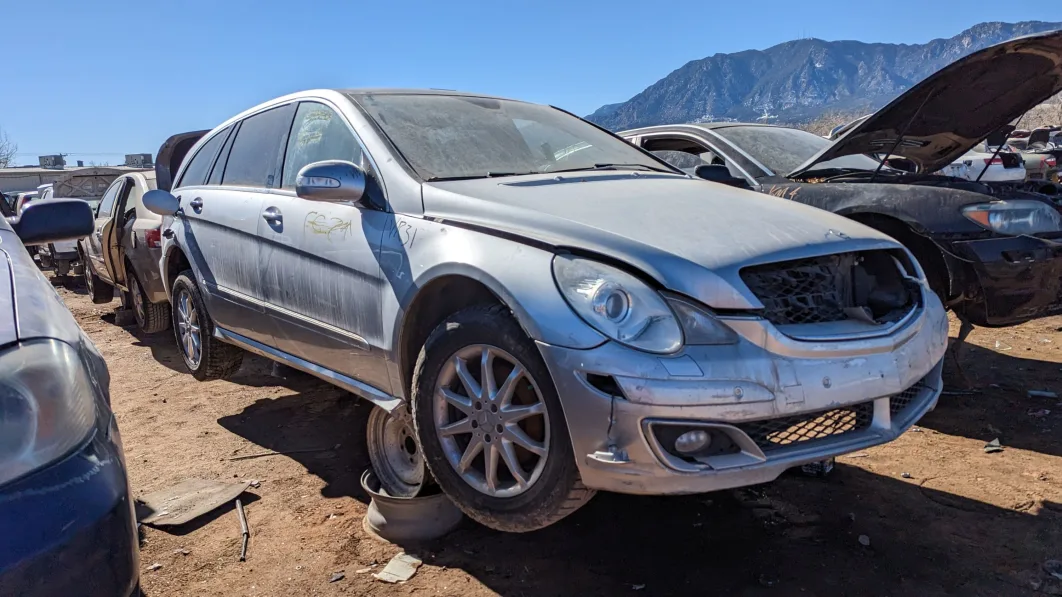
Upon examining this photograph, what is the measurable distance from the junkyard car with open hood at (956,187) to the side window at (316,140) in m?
2.00

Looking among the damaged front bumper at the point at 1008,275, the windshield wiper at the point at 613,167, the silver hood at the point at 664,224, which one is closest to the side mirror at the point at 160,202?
the silver hood at the point at 664,224

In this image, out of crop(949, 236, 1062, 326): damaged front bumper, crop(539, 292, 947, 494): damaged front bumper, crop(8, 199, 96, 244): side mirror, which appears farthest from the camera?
crop(949, 236, 1062, 326): damaged front bumper

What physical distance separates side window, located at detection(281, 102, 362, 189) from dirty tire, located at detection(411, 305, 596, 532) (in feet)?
3.62

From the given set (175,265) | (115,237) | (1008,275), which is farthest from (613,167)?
(115,237)

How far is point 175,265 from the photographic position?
4.87 meters

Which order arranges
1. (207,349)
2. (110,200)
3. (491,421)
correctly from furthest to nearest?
(110,200)
(207,349)
(491,421)

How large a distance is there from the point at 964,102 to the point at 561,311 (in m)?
3.88

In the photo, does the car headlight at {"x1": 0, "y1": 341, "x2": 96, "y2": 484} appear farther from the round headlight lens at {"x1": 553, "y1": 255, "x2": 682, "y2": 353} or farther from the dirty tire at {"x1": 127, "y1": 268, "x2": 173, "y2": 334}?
the dirty tire at {"x1": 127, "y1": 268, "x2": 173, "y2": 334}

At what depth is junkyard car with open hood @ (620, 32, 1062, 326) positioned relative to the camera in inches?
156

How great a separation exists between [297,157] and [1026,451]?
3.84 m

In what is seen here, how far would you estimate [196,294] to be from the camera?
4.51 metres

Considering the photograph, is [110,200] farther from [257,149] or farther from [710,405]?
[710,405]

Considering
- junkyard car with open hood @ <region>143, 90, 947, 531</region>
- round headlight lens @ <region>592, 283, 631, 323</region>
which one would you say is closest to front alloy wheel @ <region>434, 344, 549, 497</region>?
junkyard car with open hood @ <region>143, 90, 947, 531</region>

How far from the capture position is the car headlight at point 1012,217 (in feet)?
13.2
